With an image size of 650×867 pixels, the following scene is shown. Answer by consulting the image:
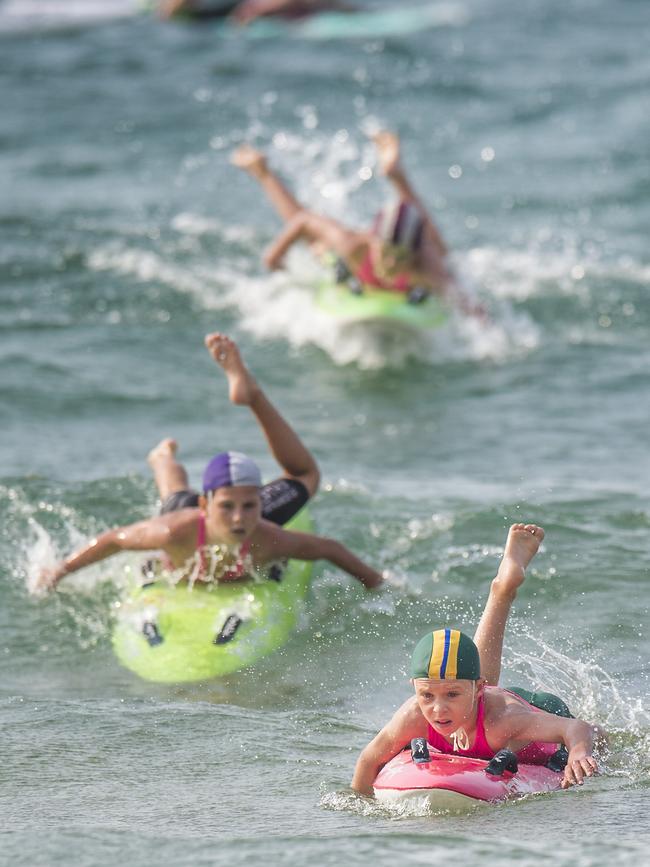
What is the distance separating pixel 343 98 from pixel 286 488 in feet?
44.2

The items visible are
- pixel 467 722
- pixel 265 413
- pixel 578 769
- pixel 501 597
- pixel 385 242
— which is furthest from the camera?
pixel 385 242

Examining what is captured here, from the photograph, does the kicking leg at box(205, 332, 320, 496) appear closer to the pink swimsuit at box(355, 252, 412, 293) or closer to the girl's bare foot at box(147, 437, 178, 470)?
the girl's bare foot at box(147, 437, 178, 470)

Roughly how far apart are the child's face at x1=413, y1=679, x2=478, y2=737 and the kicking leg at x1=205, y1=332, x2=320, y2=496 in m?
3.20

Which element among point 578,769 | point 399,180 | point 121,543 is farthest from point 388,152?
point 578,769

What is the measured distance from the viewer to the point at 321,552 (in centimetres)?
933

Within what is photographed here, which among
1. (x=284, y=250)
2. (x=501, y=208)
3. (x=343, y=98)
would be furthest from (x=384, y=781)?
(x=343, y=98)

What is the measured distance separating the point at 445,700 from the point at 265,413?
11.2ft

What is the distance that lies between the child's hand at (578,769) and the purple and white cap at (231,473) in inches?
114

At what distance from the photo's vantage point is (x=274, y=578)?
9.32 m

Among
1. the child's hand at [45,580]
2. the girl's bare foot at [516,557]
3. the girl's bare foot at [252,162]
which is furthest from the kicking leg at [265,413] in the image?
the girl's bare foot at [252,162]

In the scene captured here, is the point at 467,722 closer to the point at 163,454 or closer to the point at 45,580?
the point at 45,580

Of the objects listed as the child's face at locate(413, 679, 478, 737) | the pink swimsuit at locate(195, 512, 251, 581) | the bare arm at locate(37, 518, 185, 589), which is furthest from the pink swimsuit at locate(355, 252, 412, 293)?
the child's face at locate(413, 679, 478, 737)

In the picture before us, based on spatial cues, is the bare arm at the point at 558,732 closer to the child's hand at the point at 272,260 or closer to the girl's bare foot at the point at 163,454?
the girl's bare foot at the point at 163,454

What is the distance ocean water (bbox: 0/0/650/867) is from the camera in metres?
7.06
